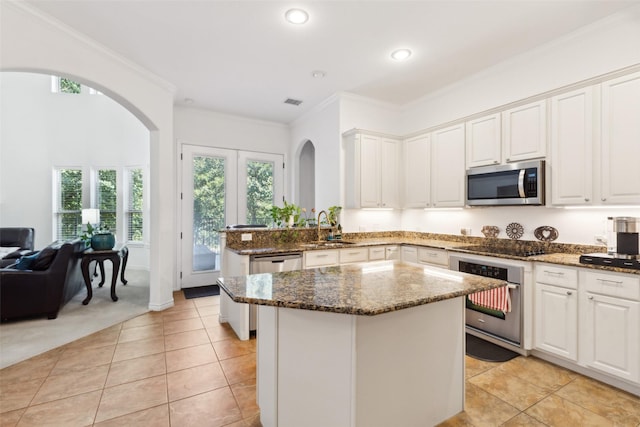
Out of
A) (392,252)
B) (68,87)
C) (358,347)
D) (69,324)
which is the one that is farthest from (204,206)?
(68,87)

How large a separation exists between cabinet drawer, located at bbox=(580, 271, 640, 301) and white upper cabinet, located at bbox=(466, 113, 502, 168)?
1457 mm

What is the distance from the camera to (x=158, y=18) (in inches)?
104

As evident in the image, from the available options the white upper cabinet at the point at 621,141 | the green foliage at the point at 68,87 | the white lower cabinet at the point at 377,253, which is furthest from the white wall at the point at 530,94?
the green foliage at the point at 68,87

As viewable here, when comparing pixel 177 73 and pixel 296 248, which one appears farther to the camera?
pixel 177 73

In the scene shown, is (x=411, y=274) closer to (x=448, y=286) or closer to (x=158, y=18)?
(x=448, y=286)

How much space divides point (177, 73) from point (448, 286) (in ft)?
12.5

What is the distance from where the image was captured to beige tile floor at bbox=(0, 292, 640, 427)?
191 centimetres

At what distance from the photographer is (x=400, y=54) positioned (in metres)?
3.25

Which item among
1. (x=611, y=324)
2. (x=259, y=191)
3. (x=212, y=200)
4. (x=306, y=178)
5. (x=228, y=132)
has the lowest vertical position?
(x=611, y=324)

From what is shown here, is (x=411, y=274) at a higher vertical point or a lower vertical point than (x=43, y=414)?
higher

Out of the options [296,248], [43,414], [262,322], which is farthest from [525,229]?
[43,414]

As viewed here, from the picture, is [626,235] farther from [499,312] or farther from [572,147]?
[499,312]

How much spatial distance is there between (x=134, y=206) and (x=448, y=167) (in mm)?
6314

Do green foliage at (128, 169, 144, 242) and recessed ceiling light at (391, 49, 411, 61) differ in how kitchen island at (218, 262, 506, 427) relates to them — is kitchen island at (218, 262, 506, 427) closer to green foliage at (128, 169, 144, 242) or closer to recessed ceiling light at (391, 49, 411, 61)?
recessed ceiling light at (391, 49, 411, 61)
